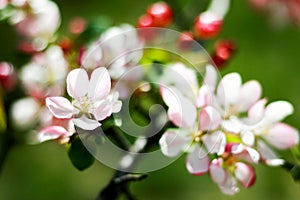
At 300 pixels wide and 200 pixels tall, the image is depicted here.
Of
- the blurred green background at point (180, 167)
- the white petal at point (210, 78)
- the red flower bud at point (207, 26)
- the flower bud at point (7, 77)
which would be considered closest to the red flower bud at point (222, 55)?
the red flower bud at point (207, 26)

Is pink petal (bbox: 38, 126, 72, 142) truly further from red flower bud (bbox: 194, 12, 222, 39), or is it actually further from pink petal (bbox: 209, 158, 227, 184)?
red flower bud (bbox: 194, 12, 222, 39)

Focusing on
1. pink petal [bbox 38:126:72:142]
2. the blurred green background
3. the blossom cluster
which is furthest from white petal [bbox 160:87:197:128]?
the blurred green background

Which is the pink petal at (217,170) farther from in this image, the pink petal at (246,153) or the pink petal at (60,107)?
the pink petal at (60,107)

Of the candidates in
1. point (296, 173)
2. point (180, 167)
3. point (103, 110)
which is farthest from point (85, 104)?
point (180, 167)

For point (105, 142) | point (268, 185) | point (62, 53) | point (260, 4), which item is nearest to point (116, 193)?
point (105, 142)

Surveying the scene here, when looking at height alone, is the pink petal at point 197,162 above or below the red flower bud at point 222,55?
above

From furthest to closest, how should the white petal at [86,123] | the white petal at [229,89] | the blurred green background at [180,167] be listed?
the blurred green background at [180,167]
the white petal at [229,89]
the white petal at [86,123]

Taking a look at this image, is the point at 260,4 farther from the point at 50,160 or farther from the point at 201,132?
the point at 50,160
